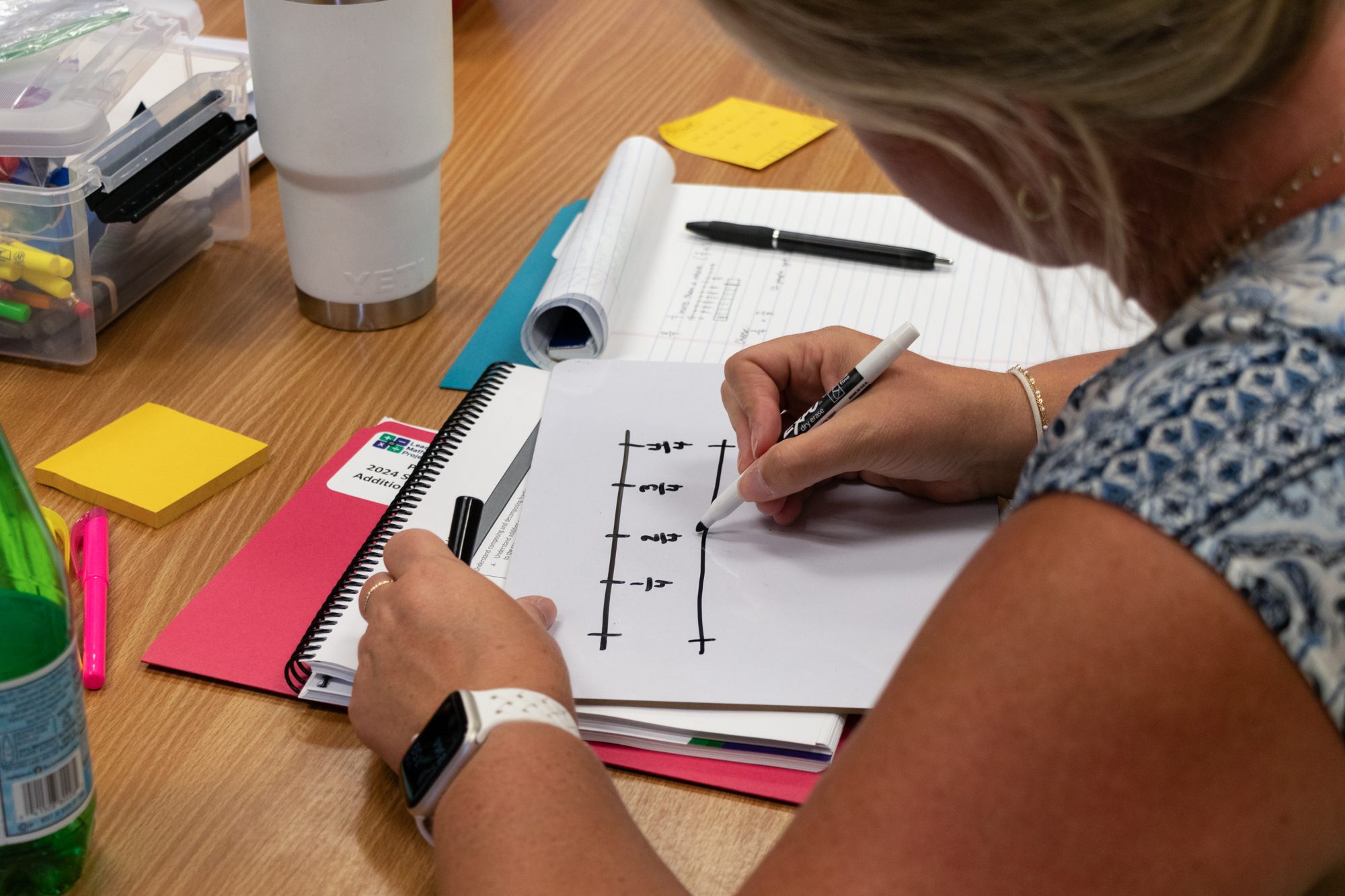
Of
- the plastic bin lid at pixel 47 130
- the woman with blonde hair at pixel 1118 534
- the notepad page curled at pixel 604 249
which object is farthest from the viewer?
the notepad page curled at pixel 604 249

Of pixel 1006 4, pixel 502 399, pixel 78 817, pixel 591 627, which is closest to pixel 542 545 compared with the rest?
pixel 591 627

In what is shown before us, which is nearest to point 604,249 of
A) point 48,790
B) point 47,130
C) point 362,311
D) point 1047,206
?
point 362,311

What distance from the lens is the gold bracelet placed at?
78 centimetres

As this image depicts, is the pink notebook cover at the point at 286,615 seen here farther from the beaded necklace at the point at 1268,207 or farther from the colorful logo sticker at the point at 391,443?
the beaded necklace at the point at 1268,207

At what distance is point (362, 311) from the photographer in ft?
3.18

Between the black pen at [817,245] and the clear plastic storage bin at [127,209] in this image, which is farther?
the black pen at [817,245]

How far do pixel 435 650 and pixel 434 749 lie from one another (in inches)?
2.3

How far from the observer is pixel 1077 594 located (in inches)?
15.5

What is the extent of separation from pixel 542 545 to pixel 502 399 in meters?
0.18

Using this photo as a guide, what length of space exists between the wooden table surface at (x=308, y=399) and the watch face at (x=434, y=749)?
0.12 ft

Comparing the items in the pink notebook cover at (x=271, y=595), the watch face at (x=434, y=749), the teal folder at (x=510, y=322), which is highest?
the watch face at (x=434, y=749)

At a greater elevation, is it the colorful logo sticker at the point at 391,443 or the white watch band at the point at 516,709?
the white watch band at the point at 516,709

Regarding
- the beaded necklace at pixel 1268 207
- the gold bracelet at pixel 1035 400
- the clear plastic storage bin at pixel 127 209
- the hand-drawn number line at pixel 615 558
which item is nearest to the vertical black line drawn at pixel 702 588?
the hand-drawn number line at pixel 615 558

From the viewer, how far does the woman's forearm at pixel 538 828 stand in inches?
19.6
